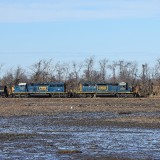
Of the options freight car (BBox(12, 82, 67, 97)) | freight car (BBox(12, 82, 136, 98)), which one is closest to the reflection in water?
freight car (BBox(12, 82, 136, 98))

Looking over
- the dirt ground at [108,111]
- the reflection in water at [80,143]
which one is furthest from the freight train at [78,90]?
the reflection in water at [80,143]

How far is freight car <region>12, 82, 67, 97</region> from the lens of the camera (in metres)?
104

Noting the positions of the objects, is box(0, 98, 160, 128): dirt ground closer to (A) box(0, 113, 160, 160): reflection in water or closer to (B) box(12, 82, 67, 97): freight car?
(A) box(0, 113, 160, 160): reflection in water

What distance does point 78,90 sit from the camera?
351ft

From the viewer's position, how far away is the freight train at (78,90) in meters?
103

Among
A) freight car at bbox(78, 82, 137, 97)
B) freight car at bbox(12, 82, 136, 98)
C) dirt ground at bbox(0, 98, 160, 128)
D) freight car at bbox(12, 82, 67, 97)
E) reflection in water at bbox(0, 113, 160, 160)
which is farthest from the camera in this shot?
freight car at bbox(12, 82, 67, 97)

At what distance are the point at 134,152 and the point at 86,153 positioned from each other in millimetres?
1698

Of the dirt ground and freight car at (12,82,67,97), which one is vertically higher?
freight car at (12,82,67,97)

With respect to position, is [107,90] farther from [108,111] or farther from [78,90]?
[108,111]

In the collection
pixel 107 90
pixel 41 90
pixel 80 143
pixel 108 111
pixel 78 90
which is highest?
pixel 41 90

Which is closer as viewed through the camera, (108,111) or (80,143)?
(80,143)

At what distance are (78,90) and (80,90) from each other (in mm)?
1623

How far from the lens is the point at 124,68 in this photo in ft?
545

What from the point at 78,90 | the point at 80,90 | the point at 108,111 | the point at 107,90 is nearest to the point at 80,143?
the point at 108,111
